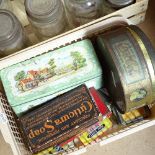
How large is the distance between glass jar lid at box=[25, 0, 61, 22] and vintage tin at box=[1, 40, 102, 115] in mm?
93

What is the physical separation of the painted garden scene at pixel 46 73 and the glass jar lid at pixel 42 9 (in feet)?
0.37

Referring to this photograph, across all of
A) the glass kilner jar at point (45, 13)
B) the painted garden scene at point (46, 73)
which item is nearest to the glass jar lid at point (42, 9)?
the glass kilner jar at point (45, 13)

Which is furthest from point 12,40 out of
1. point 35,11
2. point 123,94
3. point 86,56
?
point 123,94

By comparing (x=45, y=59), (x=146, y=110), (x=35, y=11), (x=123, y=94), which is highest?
(x=35, y=11)

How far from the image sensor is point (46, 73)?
85 cm

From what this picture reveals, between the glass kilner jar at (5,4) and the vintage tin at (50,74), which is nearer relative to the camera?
the vintage tin at (50,74)

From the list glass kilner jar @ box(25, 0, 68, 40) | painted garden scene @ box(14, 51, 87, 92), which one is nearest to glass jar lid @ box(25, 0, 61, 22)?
glass kilner jar @ box(25, 0, 68, 40)

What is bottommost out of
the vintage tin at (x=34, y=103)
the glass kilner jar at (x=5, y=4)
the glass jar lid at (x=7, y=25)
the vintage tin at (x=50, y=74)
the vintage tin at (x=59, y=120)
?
the vintage tin at (x=59, y=120)

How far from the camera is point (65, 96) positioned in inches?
33.5

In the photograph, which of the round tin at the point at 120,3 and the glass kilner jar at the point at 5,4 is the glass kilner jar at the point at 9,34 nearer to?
the glass kilner jar at the point at 5,4

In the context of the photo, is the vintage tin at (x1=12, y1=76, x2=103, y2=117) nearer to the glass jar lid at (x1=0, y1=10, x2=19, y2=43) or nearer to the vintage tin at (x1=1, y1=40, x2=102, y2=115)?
the vintage tin at (x1=1, y1=40, x2=102, y2=115)

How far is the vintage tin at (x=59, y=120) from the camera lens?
0.83 metres

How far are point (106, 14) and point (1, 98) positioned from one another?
351mm

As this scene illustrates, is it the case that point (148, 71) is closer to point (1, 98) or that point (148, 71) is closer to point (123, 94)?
point (123, 94)
